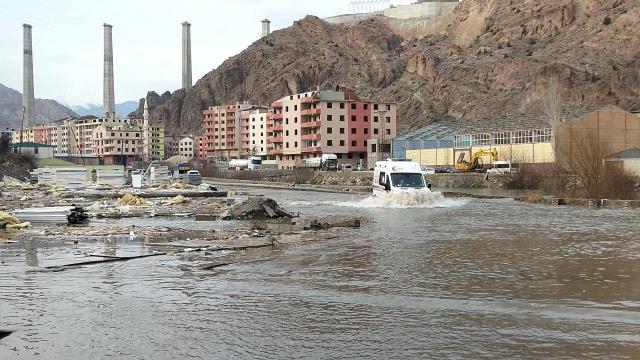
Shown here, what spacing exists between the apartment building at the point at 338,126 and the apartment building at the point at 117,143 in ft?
240

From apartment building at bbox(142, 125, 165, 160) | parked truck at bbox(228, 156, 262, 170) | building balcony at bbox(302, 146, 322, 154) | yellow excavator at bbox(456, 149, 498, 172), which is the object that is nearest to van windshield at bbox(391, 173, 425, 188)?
yellow excavator at bbox(456, 149, 498, 172)

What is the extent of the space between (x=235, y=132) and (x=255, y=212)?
14770 centimetres

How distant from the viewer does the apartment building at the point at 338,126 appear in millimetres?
122744

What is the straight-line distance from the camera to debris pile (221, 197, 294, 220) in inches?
1152

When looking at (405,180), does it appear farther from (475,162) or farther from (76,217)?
(475,162)

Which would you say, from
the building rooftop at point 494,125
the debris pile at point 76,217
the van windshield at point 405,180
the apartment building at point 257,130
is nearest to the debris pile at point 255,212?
the debris pile at point 76,217

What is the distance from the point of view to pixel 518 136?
79438 millimetres

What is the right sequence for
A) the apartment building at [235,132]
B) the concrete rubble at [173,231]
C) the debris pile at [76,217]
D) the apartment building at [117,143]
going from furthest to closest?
the apartment building at [117,143], the apartment building at [235,132], the debris pile at [76,217], the concrete rubble at [173,231]

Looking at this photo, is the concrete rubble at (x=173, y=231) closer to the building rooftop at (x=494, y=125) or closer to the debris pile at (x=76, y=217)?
the debris pile at (x=76, y=217)

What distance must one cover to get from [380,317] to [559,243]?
11782mm

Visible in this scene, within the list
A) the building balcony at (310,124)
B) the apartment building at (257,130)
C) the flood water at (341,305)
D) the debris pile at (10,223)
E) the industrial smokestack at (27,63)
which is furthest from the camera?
the industrial smokestack at (27,63)

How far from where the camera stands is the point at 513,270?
47.7 feet

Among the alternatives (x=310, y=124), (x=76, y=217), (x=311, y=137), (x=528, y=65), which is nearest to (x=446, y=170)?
(x=311, y=137)

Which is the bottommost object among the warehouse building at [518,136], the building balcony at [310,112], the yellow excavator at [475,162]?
the yellow excavator at [475,162]
